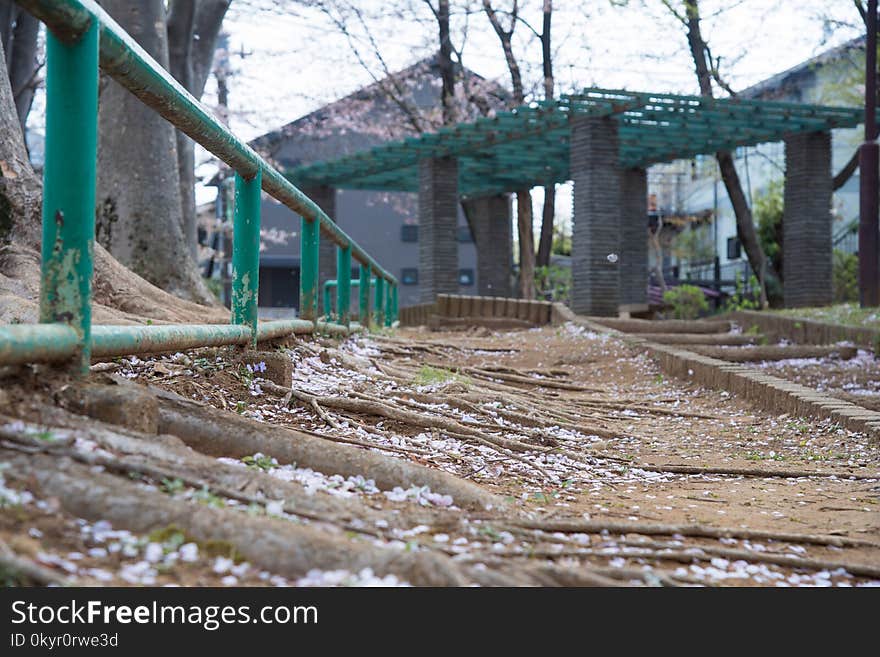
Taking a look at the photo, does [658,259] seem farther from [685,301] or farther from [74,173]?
[74,173]

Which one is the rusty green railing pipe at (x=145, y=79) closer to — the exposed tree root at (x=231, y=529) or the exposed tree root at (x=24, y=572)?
the exposed tree root at (x=231, y=529)

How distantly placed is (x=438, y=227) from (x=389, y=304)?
5.14 metres

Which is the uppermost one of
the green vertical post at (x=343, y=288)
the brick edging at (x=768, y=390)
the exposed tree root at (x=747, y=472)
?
the green vertical post at (x=343, y=288)

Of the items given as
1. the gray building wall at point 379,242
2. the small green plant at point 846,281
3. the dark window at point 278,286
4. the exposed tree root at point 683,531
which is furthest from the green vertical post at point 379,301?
the dark window at point 278,286

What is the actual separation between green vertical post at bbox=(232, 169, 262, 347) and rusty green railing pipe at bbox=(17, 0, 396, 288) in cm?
6

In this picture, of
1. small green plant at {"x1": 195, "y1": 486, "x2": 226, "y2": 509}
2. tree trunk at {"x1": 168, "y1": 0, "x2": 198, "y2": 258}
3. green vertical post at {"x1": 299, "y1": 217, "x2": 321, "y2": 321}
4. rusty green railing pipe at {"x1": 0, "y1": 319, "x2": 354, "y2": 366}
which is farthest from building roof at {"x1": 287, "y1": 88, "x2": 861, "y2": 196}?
small green plant at {"x1": 195, "y1": 486, "x2": 226, "y2": 509}

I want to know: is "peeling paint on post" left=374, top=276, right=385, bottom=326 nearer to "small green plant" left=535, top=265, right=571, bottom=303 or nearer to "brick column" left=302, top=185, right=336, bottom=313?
"small green plant" left=535, top=265, right=571, bottom=303

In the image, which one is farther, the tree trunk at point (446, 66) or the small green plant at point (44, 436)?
the tree trunk at point (446, 66)

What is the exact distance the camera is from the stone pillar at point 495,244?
75.8ft

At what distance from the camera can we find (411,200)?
1238 inches

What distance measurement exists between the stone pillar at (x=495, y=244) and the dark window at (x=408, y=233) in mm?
8737

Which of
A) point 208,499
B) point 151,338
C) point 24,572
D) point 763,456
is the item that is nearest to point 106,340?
Result: point 151,338

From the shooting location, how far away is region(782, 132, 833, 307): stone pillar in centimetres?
1670
